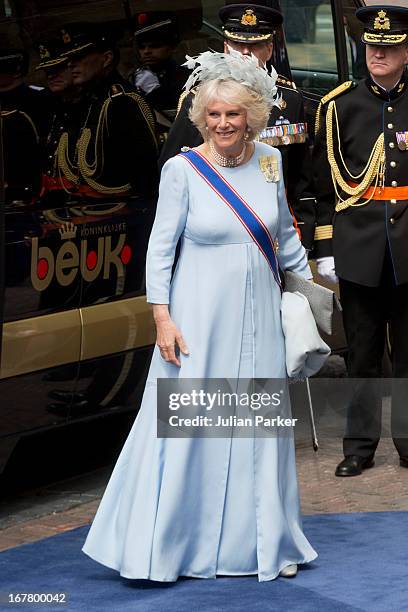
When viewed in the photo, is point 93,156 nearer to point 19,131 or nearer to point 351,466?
point 19,131

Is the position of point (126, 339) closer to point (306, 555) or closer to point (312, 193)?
point (312, 193)

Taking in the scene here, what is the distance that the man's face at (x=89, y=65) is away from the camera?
6675mm

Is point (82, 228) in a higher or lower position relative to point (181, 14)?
lower

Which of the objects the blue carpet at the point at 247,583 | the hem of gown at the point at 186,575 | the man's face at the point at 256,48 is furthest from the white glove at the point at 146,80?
the hem of gown at the point at 186,575

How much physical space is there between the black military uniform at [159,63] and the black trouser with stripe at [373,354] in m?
1.10

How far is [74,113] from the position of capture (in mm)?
6707

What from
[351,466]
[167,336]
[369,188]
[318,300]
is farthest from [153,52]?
[351,466]

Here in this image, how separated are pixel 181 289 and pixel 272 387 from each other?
465 mm

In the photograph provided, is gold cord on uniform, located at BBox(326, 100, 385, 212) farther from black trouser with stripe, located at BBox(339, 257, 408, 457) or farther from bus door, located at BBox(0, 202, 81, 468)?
bus door, located at BBox(0, 202, 81, 468)

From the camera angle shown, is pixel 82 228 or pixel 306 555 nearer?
pixel 306 555

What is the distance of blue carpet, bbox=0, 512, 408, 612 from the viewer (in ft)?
17.8

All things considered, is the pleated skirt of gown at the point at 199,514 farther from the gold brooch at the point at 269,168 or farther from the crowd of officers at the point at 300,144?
the crowd of officers at the point at 300,144

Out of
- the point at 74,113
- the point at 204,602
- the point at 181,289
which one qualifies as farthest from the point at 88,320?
the point at 204,602

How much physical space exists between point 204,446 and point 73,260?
1394 millimetres
